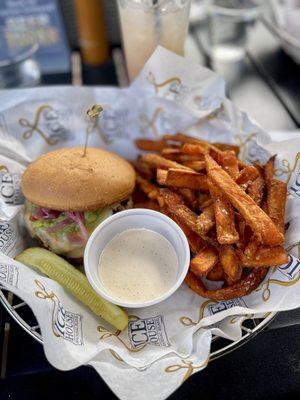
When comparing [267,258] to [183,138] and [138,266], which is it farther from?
[183,138]

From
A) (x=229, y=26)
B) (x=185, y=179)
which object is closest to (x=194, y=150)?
(x=185, y=179)

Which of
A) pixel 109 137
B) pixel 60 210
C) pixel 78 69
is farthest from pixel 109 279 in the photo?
pixel 78 69

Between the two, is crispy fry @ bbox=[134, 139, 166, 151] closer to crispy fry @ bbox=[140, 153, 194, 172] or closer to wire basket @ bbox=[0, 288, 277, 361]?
crispy fry @ bbox=[140, 153, 194, 172]

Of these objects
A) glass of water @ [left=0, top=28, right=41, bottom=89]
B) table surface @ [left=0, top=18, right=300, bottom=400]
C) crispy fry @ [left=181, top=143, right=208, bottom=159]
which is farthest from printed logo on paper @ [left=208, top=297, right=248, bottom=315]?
glass of water @ [left=0, top=28, right=41, bottom=89]

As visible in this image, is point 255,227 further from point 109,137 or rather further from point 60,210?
point 109,137

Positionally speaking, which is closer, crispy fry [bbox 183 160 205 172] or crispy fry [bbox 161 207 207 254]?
crispy fry [bbox 161 207 207 254]

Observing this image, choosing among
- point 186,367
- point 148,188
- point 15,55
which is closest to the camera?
point 186,367

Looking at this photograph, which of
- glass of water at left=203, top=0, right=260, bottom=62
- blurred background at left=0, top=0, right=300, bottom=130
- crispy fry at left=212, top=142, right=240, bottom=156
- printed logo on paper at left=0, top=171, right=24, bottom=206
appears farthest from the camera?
glass of water at left=203, top=0, right=260, bottom=62
